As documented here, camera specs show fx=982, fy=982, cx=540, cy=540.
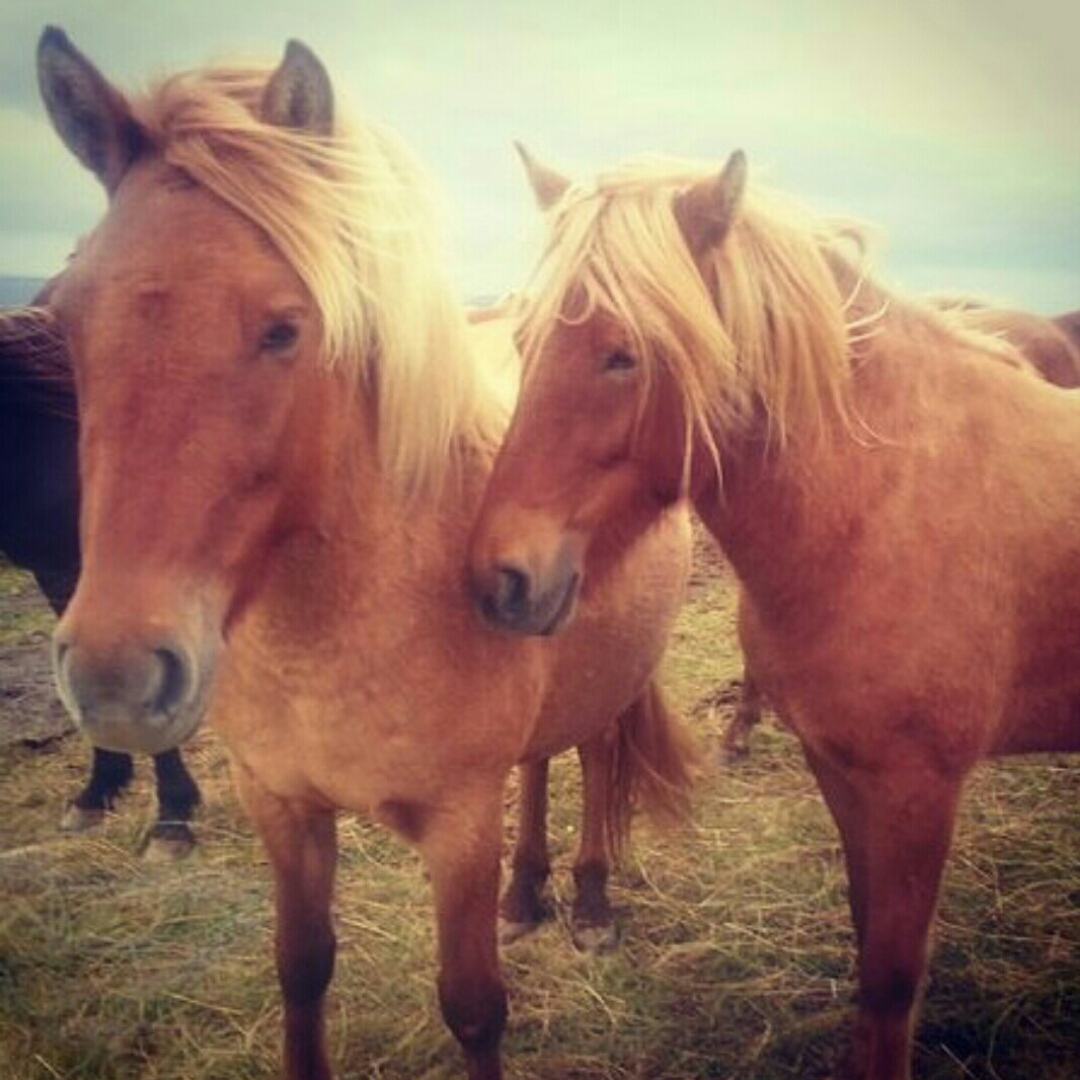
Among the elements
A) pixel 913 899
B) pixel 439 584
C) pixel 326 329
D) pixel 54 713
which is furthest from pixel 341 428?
pixel 54 713

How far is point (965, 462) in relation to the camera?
169 centimetres

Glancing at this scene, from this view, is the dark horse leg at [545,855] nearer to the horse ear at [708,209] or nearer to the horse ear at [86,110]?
the horse ear at [708,209]

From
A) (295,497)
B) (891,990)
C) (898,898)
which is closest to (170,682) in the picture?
(295,497)

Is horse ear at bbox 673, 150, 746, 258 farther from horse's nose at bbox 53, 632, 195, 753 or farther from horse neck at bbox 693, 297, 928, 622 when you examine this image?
horse's nose at bbox 53, 632, 195, 753

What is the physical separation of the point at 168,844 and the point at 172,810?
0.12 m

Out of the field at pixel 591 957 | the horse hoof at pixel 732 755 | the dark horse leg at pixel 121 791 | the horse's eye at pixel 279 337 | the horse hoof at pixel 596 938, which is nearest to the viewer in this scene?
the horse's eye at pixel 279 337

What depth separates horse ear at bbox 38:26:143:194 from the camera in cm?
123

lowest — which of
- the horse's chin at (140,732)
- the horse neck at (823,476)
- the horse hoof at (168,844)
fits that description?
the horse hoof at (168,844)

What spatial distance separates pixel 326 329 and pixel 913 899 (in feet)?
4.43

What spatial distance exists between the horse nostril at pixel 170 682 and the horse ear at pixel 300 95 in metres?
0.72

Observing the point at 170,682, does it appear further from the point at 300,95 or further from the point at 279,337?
the point at 300,95

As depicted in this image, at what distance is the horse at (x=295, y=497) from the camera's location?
44.4 inches

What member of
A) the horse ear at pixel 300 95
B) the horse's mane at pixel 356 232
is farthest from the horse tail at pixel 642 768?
the horse ear at pixel 300 95

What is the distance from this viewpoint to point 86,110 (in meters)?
1.27
